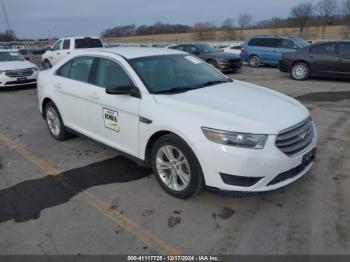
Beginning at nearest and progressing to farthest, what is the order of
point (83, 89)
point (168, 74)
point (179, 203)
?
point (179, 203) → point (168, 74) → point (83, 89)

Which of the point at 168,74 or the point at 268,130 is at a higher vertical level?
the point at 168,74

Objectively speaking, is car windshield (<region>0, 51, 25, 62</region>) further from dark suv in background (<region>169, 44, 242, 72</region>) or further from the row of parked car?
dark suv in background (<region>169, 44, 242, 72</region>)

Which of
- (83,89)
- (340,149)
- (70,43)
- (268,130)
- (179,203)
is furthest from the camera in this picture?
(70,43)

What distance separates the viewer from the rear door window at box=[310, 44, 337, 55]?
12087 mm

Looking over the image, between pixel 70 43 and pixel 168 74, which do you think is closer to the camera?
pixel 168 74

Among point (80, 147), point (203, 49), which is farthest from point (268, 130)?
point (203, 49)

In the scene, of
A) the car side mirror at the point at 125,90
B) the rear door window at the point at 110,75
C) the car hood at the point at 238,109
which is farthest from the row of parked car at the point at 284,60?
the car side mirror at the point at 125,90

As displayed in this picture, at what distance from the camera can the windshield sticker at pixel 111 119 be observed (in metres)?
4.23

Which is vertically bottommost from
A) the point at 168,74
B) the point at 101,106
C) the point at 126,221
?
the point at 126,221

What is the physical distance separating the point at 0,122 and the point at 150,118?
5192 mm

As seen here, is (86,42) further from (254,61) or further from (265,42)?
(265,42)

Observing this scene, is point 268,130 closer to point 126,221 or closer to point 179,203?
point 179,203

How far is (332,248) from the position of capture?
2.91m

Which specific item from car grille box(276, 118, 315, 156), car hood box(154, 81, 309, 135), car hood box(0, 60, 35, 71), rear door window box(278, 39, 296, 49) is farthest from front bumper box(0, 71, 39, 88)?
rear door window box(278, 39, 296, 49)
